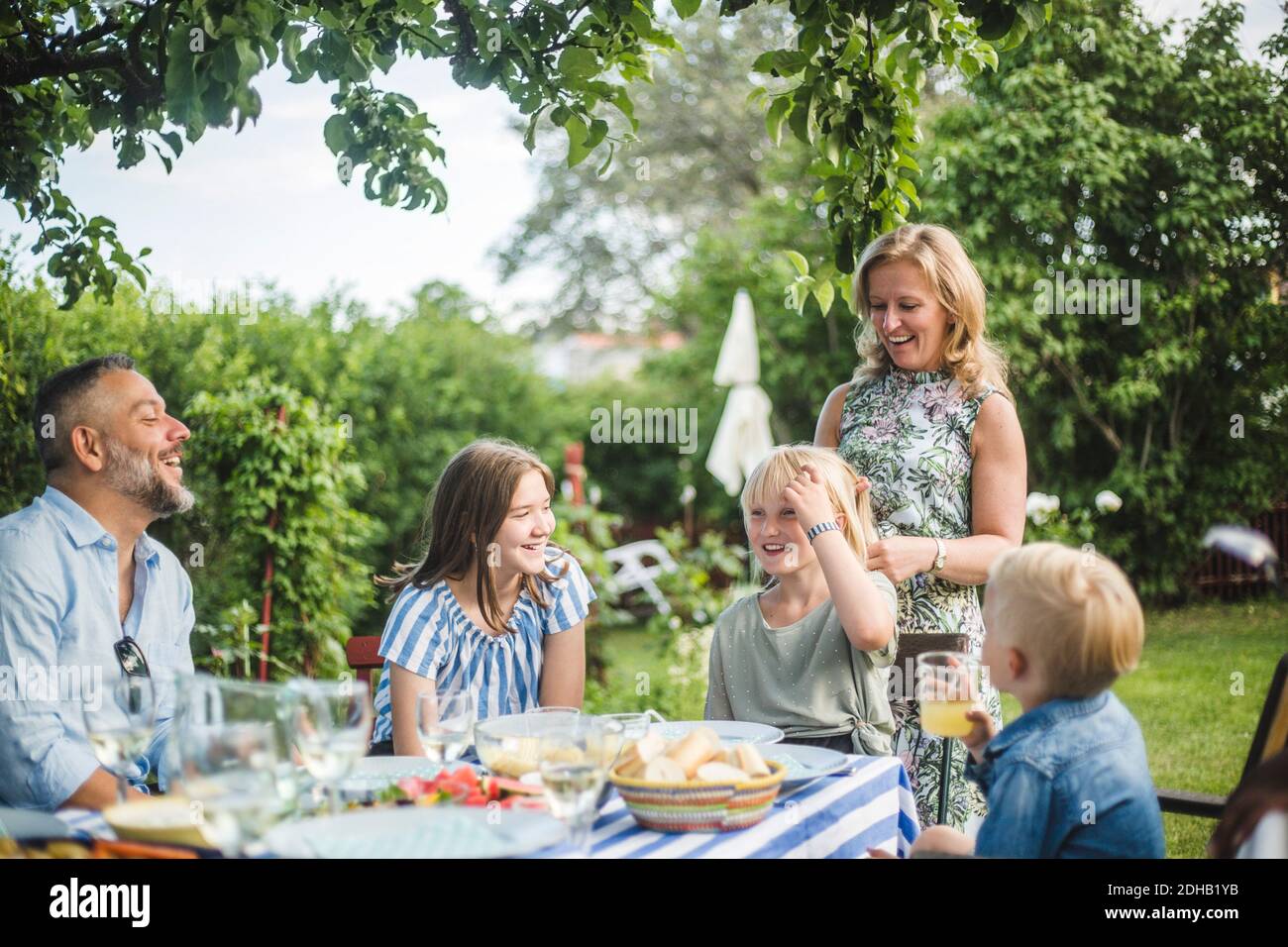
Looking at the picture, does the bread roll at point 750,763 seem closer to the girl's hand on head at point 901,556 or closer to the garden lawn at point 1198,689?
the girl's hand on head at point 901,556

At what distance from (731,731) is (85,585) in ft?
4.68

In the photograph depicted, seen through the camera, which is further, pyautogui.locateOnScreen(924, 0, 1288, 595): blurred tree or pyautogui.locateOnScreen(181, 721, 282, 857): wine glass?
pyautogui.locateOnScreen(924, 0, 1288, 595): blurred tree

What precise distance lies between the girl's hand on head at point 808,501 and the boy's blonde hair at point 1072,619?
73 cm

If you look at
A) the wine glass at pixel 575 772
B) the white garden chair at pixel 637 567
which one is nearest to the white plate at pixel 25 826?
the wine glass at pixel 575 772

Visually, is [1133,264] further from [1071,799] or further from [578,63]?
[1071,799]

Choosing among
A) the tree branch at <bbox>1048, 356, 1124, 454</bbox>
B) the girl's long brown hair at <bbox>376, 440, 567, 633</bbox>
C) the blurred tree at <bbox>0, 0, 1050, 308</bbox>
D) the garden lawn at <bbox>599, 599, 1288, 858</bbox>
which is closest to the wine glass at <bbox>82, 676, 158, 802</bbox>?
the girl's long brown hair at <bbox>376, 440, 567, 633</bbox>

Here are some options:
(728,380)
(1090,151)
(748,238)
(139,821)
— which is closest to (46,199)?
(139,821)

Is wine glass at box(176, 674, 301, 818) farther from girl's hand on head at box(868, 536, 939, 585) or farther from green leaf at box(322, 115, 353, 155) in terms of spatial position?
green leaf at box(322, 115, 353, 155)

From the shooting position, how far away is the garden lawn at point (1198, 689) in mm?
5672

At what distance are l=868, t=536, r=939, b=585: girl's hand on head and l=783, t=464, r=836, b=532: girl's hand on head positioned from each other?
171 mm

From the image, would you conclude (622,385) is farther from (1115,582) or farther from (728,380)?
(1115,582)

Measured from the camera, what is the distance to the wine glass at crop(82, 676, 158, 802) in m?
1.61

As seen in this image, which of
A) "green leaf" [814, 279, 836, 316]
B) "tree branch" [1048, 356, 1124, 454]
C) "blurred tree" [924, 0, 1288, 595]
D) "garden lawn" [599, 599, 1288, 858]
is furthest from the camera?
"tree branch" [1048, 356, 1124, 454]
